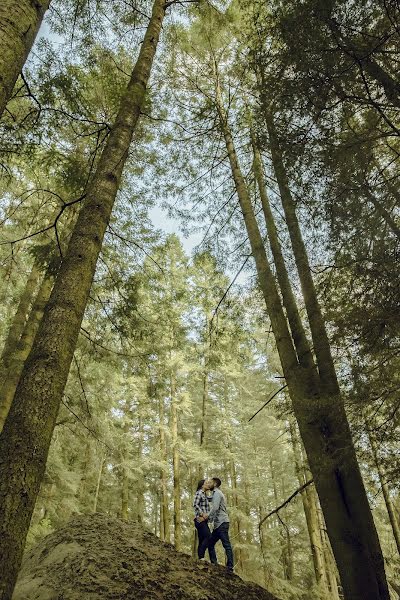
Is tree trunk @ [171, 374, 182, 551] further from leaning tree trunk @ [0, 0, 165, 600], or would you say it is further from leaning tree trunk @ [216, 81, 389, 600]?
leaning tree trunk @ [0, 0, 165, 600]

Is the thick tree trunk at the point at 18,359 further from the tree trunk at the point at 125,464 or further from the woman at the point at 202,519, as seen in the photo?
the tree trunk at the point at 125,464

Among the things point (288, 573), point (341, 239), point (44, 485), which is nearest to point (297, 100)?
point (341, 239)

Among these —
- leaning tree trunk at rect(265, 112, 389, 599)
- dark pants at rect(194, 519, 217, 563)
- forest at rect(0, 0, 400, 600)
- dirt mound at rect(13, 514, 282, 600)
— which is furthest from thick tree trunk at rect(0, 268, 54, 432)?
leaning tree trunk at rect(265, 112, 389, 599)

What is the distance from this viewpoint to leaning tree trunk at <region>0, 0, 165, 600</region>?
1482 millimetres

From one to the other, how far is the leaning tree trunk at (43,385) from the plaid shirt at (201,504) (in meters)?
5.28

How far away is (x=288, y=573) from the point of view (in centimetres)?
1862

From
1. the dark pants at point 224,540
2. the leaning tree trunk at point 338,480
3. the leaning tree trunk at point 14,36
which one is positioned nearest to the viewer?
the leaning tree trunk at point 14,36

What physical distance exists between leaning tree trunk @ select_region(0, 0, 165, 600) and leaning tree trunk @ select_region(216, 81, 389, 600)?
9.60 ft

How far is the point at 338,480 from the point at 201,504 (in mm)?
3037

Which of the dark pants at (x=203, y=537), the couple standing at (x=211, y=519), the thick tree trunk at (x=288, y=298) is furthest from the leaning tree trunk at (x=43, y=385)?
the dark pants at (x=203, y=537)

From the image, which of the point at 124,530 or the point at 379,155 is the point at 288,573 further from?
the point at 379,155

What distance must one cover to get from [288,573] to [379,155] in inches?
801

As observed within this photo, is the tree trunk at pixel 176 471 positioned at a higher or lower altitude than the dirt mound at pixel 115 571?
higher

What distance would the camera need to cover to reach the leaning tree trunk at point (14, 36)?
237 centimetres
